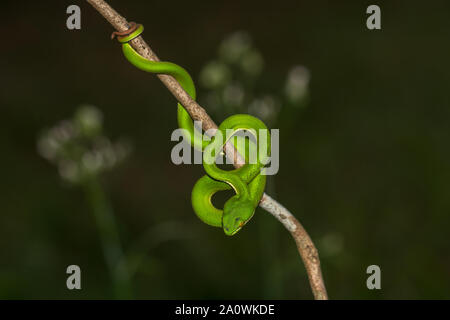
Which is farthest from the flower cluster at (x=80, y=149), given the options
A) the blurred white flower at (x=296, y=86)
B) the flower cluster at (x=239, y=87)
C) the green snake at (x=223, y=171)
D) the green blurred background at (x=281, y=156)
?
the green snake at (x=223, y=171)

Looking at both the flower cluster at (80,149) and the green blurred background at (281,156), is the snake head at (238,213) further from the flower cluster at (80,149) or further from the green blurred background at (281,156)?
the flower cluster at (80,149)

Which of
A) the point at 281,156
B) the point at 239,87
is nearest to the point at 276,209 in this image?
the point at 239,87

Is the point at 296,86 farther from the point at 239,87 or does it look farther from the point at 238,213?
the point at 238,213

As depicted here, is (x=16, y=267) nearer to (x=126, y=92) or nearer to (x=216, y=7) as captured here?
(x=126, y=92)

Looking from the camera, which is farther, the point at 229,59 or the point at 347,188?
the point at 347,188

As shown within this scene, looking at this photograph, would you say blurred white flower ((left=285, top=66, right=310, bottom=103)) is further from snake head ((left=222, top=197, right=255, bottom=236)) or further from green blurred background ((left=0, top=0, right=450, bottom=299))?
snake head ((left=222, top=197, right=255, bottom=236))

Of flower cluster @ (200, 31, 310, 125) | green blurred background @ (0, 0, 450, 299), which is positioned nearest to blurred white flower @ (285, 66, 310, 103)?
flower cluster @ (200, 31, 310, 125)
